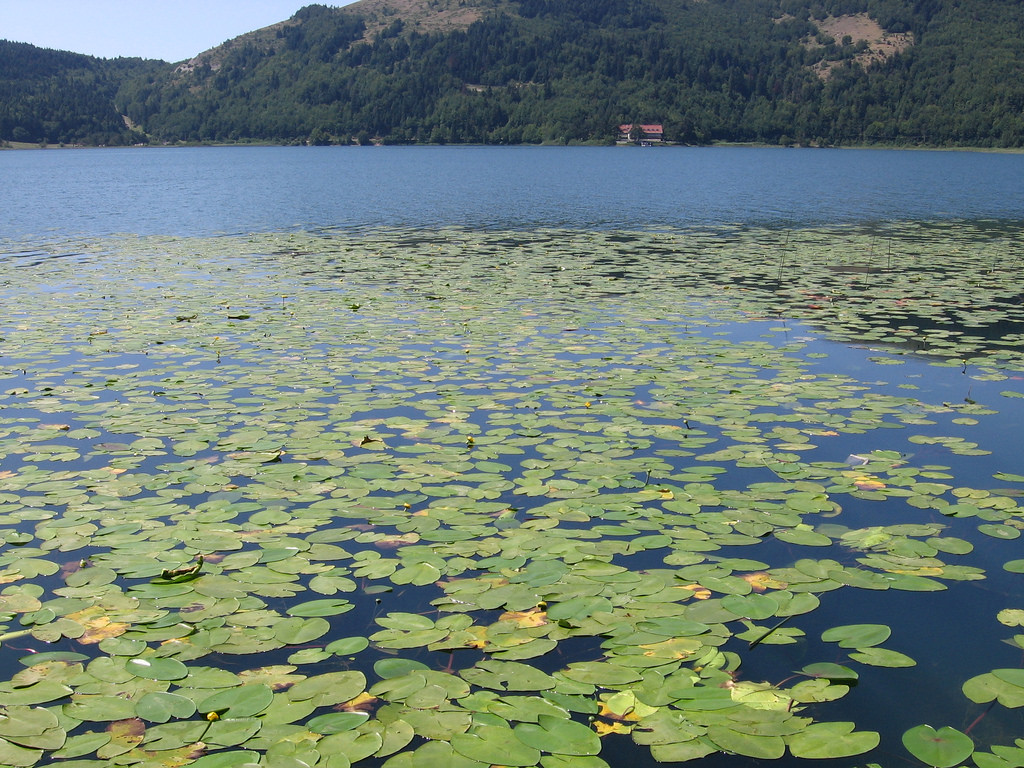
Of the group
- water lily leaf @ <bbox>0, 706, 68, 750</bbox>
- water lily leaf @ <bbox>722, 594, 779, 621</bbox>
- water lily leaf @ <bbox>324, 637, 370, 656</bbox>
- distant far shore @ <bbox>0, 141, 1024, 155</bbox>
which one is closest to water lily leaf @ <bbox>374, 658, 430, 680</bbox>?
water lily leaf @ <bbox>324, 637, 370, 656</bbox>

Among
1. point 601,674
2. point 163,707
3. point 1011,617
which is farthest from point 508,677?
point 1011,617

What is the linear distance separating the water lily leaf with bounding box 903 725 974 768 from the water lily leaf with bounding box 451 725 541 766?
4.93 ft

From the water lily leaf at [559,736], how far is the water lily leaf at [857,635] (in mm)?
1464

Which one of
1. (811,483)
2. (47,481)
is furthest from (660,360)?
(47,481)

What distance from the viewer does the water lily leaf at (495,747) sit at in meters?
3.14

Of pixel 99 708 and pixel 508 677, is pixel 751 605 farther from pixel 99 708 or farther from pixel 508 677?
pixel 99 708

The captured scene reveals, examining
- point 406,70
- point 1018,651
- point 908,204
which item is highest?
point 406,70

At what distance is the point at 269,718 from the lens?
339cm

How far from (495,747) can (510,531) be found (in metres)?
2.00

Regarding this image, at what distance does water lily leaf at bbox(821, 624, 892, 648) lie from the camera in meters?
4.02

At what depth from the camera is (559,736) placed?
3.30 meters

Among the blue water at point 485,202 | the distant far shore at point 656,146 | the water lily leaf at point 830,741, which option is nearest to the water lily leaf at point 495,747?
the water lily leaf at point 830,741

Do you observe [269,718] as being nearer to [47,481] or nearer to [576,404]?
[47,481]

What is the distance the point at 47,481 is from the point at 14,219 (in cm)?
2667
